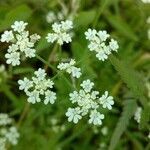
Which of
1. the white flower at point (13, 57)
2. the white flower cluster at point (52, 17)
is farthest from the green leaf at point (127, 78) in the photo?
the white flower cluster at point (52, 17)

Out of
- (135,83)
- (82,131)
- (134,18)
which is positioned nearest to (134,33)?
(134,18)

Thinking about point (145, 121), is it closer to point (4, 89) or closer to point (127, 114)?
point (127, 114)

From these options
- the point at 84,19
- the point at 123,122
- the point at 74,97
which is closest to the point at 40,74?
the point at 74,97

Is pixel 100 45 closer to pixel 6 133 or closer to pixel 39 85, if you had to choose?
pixel 39 85

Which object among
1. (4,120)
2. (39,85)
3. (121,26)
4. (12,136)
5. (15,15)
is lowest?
(39,85)

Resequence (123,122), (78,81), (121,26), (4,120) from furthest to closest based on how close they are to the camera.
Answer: (121,26) → (4,120) → (78,81) → (123,122)

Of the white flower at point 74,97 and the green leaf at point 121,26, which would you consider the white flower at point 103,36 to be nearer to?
the white flower at point 74,97
